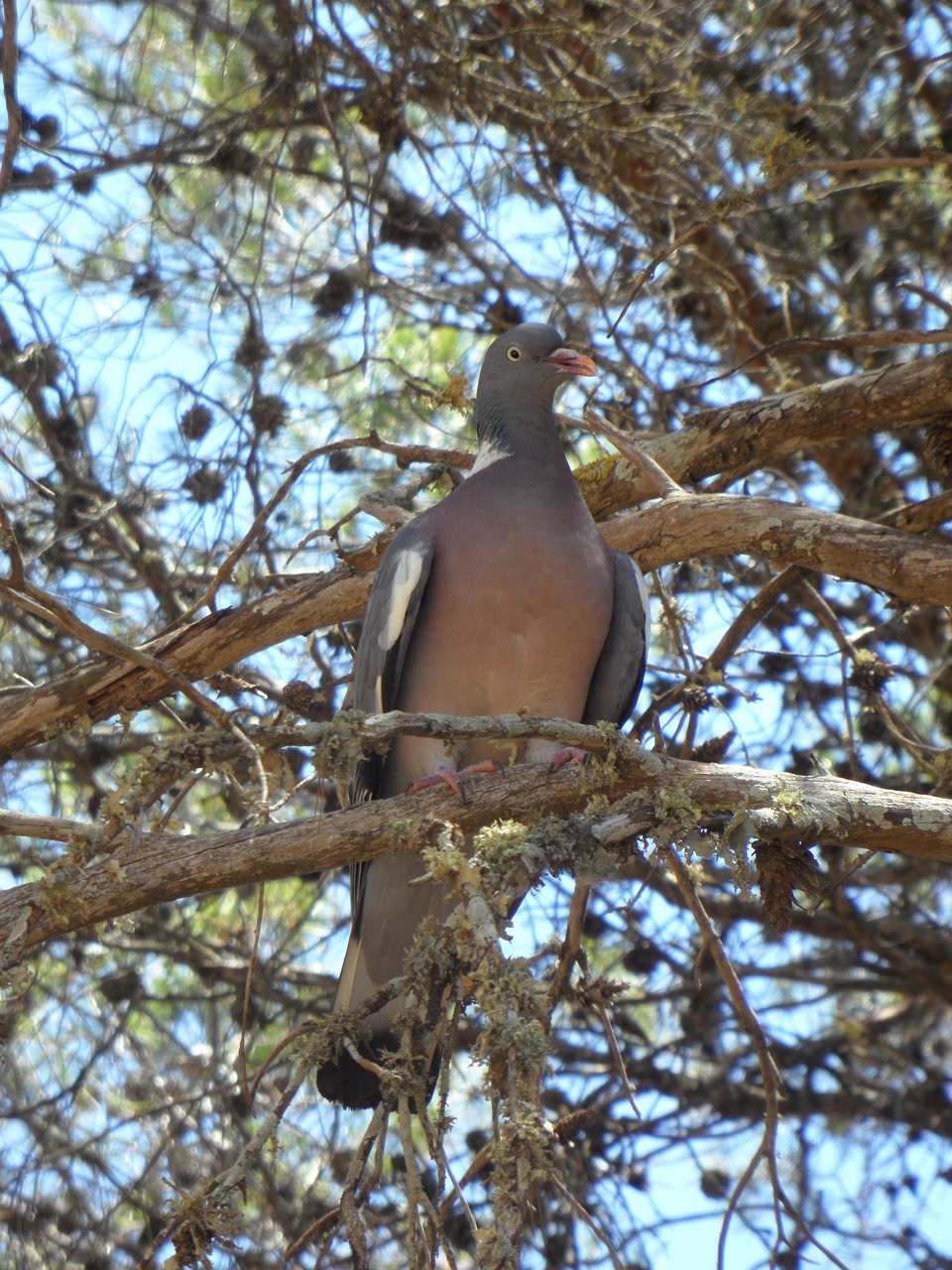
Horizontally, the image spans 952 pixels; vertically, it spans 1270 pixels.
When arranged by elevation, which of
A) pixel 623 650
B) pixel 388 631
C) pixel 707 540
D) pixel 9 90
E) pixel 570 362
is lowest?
pixel 388 631

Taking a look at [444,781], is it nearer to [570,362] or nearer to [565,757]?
[565,757]

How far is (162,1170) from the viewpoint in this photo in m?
3.93

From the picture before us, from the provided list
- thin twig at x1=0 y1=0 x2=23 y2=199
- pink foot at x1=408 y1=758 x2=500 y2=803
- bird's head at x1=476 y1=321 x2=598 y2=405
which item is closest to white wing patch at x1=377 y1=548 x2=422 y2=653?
pink foot at x1=408 y1=758 x2=500 y2=803

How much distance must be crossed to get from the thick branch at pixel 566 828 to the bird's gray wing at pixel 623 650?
0.82m

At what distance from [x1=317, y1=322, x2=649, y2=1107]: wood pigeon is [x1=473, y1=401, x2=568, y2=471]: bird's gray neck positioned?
0.21 ft

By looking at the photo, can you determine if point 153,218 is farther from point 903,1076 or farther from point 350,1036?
point 903,1076

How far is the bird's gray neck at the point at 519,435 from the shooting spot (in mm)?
3539

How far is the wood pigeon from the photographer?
3.19 m

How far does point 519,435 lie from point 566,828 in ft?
5.00

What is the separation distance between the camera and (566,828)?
2.38 m

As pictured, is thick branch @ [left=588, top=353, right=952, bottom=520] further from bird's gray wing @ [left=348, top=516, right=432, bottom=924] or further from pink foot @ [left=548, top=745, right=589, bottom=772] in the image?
pink foot @ [left=548, top=745, right=589, bottom=772]

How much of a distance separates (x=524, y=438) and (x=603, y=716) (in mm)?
774

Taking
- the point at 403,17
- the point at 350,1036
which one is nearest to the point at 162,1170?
the point at 350,1036

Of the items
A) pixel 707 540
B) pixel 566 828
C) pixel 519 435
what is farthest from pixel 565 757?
pixel 519 435
